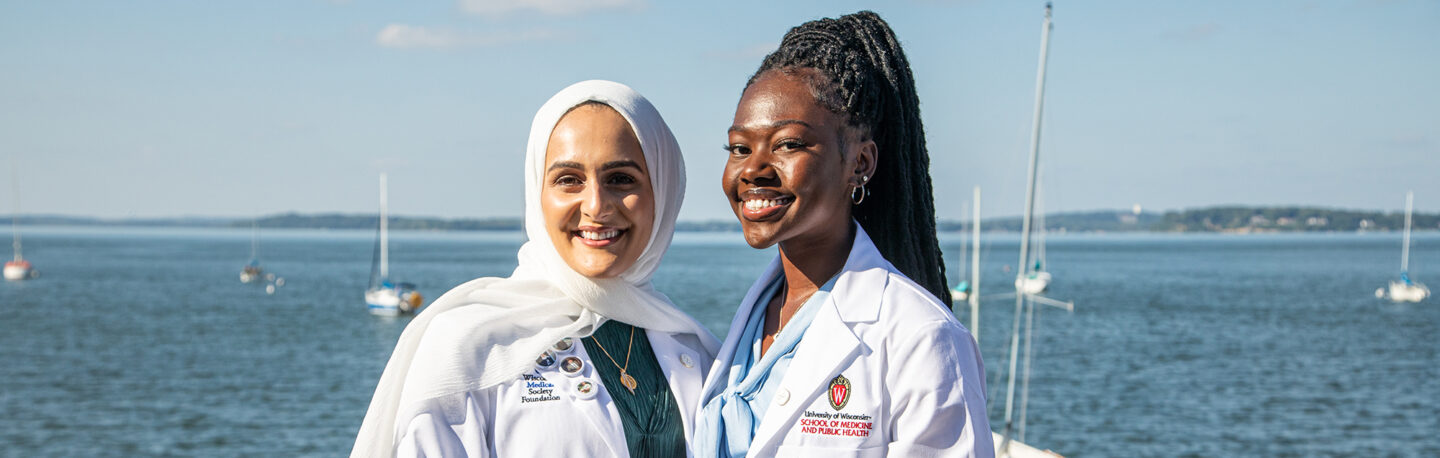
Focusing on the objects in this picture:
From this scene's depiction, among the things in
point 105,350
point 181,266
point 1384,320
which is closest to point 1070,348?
point 1384,320

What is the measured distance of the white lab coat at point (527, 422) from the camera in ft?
10.9

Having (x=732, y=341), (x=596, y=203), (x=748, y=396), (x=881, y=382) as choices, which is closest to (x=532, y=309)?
(x=596, y=203)

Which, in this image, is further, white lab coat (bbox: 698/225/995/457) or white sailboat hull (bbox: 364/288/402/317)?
white sailboat hull (bbox: 364/288/402/317)

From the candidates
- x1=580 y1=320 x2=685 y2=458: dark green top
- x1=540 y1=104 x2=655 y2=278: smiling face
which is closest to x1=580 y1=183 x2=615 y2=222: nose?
x1=540 y1=104 x2=655 y2=278: smiling face

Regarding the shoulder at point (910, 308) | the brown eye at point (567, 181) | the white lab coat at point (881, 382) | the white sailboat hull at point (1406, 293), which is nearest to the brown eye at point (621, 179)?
the brown eye at point (567, 181)

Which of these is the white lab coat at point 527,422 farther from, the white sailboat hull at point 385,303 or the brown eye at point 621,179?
the white sailboat hull at point 385,303

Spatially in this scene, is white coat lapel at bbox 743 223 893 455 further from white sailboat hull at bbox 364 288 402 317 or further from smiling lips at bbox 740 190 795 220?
white sailboat hull at bbox 364 288 402 317

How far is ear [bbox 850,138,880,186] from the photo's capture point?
10.7 feet

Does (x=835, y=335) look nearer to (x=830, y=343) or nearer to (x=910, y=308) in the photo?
(x=830, y=343)

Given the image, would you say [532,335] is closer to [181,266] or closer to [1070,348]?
[1070,348]

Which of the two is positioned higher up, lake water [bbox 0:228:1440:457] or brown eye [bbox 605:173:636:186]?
brown eye [bbox 605:173:636:186]

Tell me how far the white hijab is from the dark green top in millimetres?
67

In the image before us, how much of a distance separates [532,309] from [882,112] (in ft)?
4.36

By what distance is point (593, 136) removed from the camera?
3.56 metres
